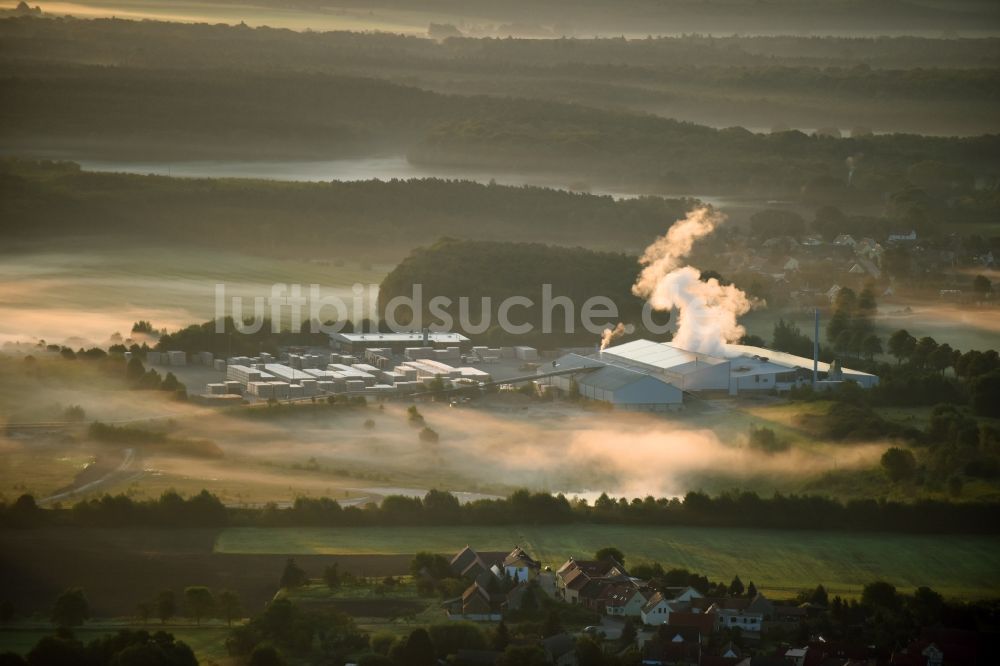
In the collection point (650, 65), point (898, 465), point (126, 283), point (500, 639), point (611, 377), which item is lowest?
point (500, 639)

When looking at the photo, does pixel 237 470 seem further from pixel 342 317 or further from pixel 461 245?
pixel 461 245

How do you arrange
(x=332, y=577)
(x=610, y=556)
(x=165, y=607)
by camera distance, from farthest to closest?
(x=610, y=556) < (x=332, y=577) < (x=165, y=607)

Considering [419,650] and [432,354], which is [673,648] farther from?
[432,354]

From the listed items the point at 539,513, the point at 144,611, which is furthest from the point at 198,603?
the point at 539,513

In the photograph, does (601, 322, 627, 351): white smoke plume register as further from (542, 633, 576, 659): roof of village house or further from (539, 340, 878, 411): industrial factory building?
(542, 633, 576, 659): roof of village house

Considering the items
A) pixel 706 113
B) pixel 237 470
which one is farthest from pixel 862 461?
pixel 706 113
